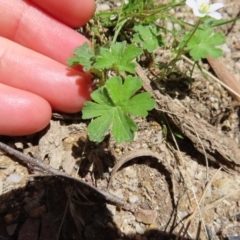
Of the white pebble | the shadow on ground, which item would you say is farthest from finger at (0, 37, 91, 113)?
the white pebble

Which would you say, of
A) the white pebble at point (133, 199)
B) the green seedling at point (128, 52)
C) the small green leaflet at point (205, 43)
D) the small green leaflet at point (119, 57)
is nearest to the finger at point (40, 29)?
the green seedling at point (128, 52)

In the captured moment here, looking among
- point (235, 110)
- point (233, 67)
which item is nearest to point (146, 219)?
point (235, 110)

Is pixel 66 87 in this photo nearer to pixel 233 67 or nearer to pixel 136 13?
pixel 136 13

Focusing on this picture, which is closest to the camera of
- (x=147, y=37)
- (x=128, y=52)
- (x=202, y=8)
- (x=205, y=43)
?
(x=202, y=8)

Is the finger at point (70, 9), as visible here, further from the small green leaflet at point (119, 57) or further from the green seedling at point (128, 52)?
the small green leaflet at point (119, 57)

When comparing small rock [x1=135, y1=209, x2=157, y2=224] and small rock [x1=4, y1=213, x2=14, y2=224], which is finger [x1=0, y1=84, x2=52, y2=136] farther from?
small rock [x1=135, y1=209, x2=157, y2=224]

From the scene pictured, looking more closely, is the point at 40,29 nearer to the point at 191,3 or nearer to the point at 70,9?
the point at 70,9

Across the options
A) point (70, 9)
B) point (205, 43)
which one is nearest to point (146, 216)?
point (205, 43)
